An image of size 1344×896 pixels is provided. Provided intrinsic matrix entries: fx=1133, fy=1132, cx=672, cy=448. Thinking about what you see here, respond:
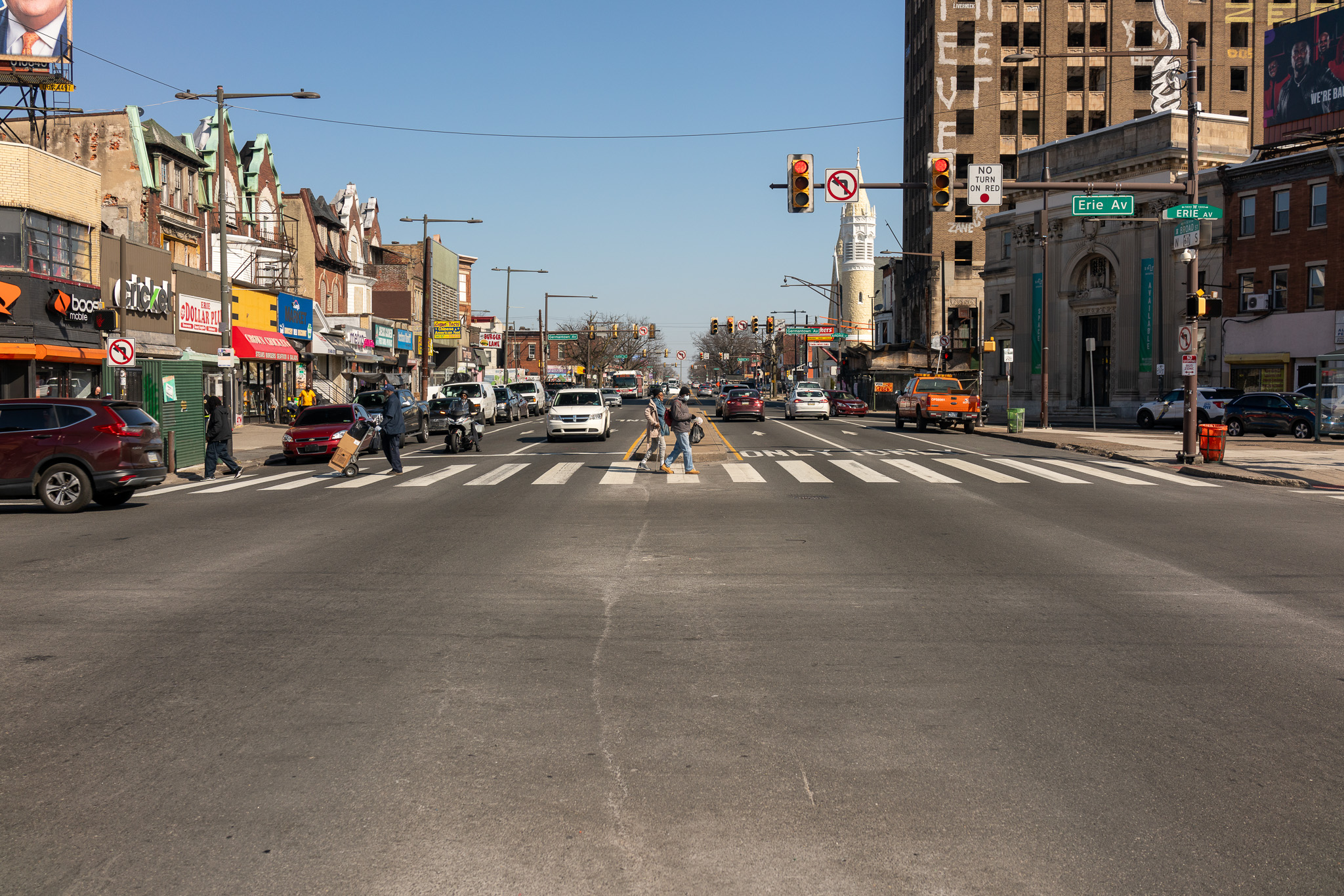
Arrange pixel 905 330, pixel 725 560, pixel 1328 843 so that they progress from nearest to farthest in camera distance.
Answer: pixel 1328 843 < pixel 725 560 < pixel 905 330

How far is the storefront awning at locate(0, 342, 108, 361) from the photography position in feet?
88.0

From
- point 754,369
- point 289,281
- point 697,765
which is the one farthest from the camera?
point 754,369

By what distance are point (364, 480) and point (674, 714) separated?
16753 millimetres

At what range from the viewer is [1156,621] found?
27.0 ft

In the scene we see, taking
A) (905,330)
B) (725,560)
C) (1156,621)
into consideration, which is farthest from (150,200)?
(905,330)

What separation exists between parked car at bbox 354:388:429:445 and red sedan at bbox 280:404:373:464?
395cm

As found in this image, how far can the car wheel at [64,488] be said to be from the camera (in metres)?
16.2

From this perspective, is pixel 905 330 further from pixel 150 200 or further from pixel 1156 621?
pixel 1156 621

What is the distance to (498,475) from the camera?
21922mm

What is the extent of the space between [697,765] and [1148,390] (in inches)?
2106

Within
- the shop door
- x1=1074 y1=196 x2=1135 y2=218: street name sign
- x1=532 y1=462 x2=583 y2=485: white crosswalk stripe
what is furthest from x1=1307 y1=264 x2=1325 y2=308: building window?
x1=532 y1=462 x2=583 y2=485: white crosswalk stripe

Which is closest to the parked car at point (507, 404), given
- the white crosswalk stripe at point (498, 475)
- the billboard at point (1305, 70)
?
the white crosswalk stripe at point (498, 475)

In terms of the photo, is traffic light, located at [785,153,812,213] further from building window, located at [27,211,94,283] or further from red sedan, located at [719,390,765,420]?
red sedan, located at [719,390,765,420]

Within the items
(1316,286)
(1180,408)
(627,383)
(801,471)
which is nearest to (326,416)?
(801,471)
